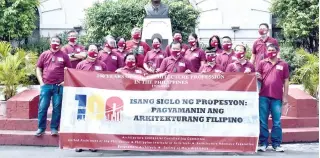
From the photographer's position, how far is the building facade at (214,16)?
25047 millimetres

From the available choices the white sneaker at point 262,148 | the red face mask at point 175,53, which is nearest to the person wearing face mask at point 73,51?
the red face mask at point 175,53

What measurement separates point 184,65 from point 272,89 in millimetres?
1765

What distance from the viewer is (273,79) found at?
1002 centimetres

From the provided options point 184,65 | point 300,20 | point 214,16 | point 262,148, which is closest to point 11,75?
point 184,65

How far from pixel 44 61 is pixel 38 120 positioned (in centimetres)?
114

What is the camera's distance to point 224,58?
36.3 feet

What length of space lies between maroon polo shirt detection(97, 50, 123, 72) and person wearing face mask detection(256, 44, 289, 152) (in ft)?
9.27

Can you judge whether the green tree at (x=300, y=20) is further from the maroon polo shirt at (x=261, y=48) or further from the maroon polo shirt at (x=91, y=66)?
the maroon polo shirt at (x=91, y=66)

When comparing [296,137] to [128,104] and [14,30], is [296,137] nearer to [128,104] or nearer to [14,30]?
[128,104]

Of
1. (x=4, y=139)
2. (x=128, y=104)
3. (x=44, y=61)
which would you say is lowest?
(x=4, y=139)

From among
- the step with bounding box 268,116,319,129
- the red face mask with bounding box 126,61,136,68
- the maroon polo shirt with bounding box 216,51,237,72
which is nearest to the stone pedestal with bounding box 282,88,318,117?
the step with bounding box 268,116,319,129

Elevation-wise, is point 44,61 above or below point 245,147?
above

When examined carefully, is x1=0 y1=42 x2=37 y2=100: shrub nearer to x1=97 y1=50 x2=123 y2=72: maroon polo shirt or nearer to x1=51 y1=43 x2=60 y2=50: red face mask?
x1=51 y1=43 x2=60 y2=50: red face mask

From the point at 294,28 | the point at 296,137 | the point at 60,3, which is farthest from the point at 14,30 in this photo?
the point at 296,137
